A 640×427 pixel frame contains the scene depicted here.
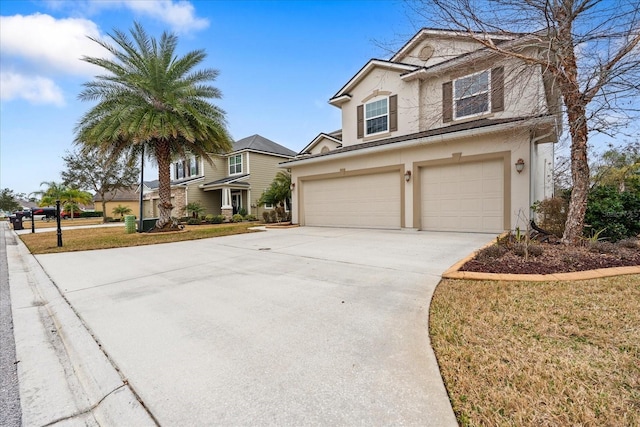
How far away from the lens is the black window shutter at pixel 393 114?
12602 millimetres

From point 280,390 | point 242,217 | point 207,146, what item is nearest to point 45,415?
point 280,390

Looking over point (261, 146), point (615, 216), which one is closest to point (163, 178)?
point (261, 146)

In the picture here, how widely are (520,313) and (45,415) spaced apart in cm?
419

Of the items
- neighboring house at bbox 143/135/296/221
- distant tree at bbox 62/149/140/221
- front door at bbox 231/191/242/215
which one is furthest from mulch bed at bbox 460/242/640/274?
distant tree at bbox 62/149/140/221

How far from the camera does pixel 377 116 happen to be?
13250 millimetres

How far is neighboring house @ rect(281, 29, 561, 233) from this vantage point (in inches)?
329

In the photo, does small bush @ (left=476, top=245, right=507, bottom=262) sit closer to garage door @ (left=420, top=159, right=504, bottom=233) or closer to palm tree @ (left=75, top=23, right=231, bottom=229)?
garage door @ (left=420, top=159, right=504, bottom=233)

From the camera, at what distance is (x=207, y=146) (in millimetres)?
14211

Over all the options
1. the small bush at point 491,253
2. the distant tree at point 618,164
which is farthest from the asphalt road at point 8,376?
the distant tree at point 618,164

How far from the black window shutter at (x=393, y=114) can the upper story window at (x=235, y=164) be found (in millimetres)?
14532

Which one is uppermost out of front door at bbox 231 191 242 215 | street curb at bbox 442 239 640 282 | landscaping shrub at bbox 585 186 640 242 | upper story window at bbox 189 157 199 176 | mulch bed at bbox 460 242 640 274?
upper story window at bbox 189 157 199 176

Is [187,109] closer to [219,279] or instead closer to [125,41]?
[125,41]

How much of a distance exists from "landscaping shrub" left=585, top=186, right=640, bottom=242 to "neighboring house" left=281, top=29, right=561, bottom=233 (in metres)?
1.69

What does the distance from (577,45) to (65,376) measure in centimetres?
910
